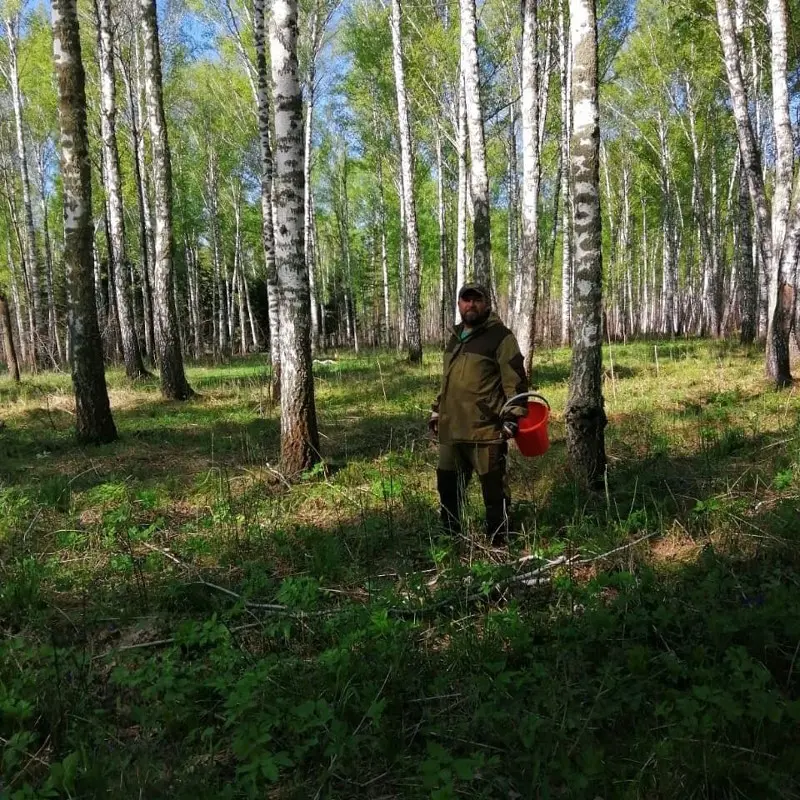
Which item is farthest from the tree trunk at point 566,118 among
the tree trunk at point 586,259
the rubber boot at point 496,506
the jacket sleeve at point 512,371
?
the rubber boot at point 496,506

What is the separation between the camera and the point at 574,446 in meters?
4.84

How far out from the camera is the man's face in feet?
12.6

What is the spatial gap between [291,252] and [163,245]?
556cm

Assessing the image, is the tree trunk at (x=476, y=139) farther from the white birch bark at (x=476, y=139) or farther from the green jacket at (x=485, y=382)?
the green jacket at (x=485, y=382)

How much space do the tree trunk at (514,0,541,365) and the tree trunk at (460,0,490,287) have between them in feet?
3.01

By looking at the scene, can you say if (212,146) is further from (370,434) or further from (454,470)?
(454,470)

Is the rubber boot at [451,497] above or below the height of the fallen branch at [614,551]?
above

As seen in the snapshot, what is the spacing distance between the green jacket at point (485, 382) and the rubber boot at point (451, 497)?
1.04 feet

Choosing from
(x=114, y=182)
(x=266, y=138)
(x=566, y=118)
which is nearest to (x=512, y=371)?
(x=266, y=138)

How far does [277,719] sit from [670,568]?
2461mm

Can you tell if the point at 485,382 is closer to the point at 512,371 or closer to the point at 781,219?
the point at 512,371

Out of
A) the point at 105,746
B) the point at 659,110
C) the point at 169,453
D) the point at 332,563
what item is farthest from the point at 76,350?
the point at 659,110

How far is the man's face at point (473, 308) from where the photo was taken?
3.83 m

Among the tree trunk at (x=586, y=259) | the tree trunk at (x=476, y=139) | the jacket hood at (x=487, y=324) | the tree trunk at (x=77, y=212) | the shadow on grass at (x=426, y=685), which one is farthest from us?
the tree trunk at (x=476, y=139)
